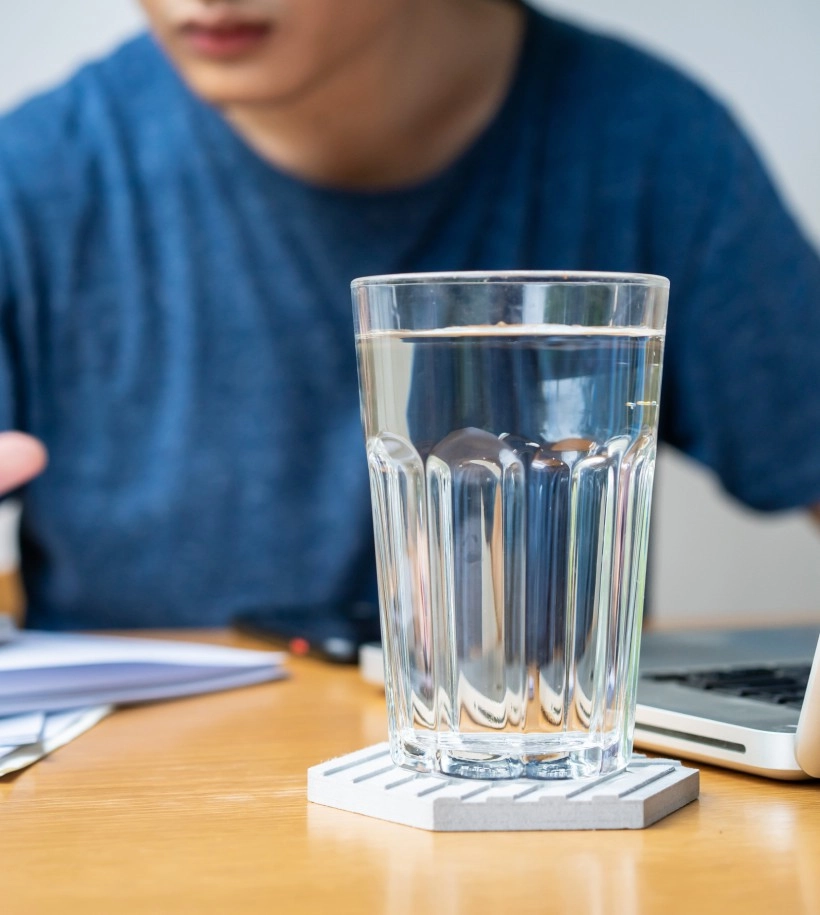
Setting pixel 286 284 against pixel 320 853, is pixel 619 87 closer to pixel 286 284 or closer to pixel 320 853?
pixel 286 284

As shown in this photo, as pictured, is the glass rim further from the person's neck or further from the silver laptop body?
the person's neck

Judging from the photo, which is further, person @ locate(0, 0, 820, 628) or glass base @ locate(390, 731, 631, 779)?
person @ locate(0, 0, 820, 628)

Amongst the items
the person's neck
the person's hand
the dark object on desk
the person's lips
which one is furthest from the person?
the person's hand

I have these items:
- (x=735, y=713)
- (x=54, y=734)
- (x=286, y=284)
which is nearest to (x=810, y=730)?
(x=735, y=713)

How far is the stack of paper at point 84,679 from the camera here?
20.7 inches

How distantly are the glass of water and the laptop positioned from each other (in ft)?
0.19

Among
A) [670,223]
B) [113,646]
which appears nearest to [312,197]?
[670,223]

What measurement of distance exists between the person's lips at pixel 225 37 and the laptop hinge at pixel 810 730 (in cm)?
75

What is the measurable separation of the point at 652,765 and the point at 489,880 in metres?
0.11

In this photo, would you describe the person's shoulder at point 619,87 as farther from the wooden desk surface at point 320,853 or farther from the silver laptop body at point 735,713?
the wooden desk surface at point 320,853

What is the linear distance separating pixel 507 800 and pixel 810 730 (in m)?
0.11

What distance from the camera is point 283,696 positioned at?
2.10 ft

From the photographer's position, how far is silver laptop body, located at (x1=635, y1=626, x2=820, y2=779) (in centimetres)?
43

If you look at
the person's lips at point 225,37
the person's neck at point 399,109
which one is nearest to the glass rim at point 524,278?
the person's lips at point 225,37
